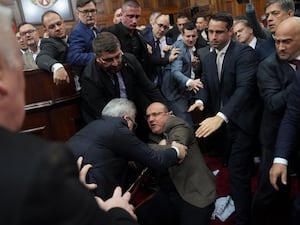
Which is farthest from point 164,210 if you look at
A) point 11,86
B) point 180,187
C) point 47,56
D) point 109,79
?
point 11,86

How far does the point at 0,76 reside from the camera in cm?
60

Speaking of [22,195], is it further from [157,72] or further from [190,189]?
[157,72]

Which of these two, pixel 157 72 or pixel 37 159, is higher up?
pixel 37 159

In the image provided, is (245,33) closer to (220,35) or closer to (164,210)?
(220,35)

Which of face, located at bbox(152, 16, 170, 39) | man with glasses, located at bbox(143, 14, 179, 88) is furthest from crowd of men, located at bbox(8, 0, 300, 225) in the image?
face, located at bbox(152, 16, 170, 39)

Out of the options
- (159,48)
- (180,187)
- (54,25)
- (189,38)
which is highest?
(54,25)

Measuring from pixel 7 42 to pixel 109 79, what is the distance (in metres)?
2.09

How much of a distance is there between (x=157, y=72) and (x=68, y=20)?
458cm

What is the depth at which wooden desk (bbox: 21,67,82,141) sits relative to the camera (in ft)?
8.96

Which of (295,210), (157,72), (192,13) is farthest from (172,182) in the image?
(192,13)

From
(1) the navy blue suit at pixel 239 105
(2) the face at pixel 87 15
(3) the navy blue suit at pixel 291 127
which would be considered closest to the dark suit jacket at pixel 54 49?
(2) the face at pixel 87 15

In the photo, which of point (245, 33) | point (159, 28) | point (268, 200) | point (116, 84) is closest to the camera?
point (268, 200)

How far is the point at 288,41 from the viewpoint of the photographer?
2090 millimetres

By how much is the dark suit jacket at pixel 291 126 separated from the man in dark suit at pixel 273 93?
0.45 feet
